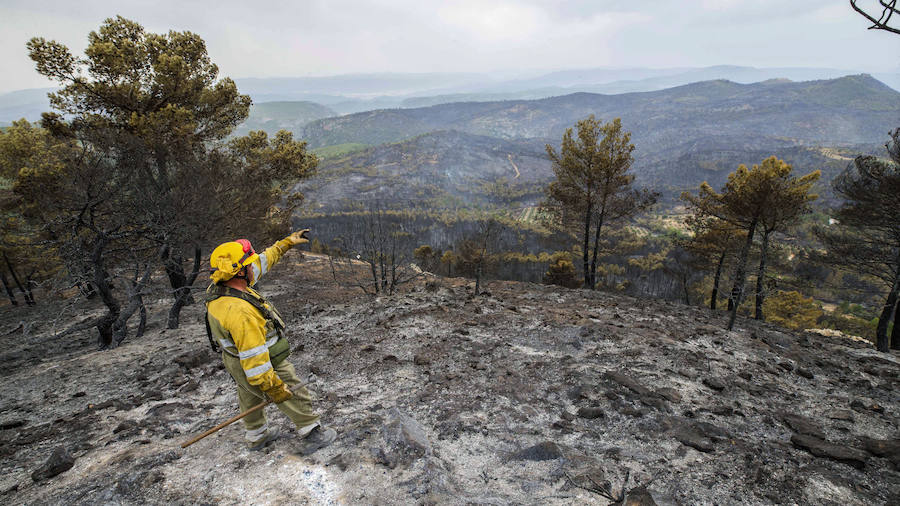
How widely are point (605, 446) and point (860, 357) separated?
31.2 feet

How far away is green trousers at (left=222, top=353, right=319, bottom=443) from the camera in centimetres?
411

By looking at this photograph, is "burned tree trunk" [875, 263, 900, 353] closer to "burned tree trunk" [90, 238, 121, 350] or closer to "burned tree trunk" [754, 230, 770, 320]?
"burned tree trunk" [754, 230, 770, 320]

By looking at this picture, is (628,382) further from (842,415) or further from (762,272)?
(762,272)

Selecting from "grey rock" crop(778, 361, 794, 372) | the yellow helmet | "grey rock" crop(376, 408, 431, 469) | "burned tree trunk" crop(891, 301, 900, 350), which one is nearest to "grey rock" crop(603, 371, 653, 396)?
"grey rock" crop(376, 408, 431, 469)

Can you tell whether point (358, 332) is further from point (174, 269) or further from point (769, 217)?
point (769, 217)

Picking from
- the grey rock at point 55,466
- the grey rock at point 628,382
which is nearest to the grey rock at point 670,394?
the grey rock at point 628,382

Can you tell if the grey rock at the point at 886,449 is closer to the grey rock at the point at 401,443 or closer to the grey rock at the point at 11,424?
the grey rock at the point at 401,443

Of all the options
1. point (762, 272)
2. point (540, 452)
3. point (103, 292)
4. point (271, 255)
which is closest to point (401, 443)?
point (540, 452)

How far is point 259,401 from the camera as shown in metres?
4.28

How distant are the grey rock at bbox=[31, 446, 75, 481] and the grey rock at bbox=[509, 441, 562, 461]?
5.15 m

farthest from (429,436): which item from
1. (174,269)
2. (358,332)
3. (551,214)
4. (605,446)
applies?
(551,214)

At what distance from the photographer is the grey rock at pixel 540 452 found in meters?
4.18

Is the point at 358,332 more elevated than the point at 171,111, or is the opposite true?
the point at 171,111

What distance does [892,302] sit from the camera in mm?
12320
